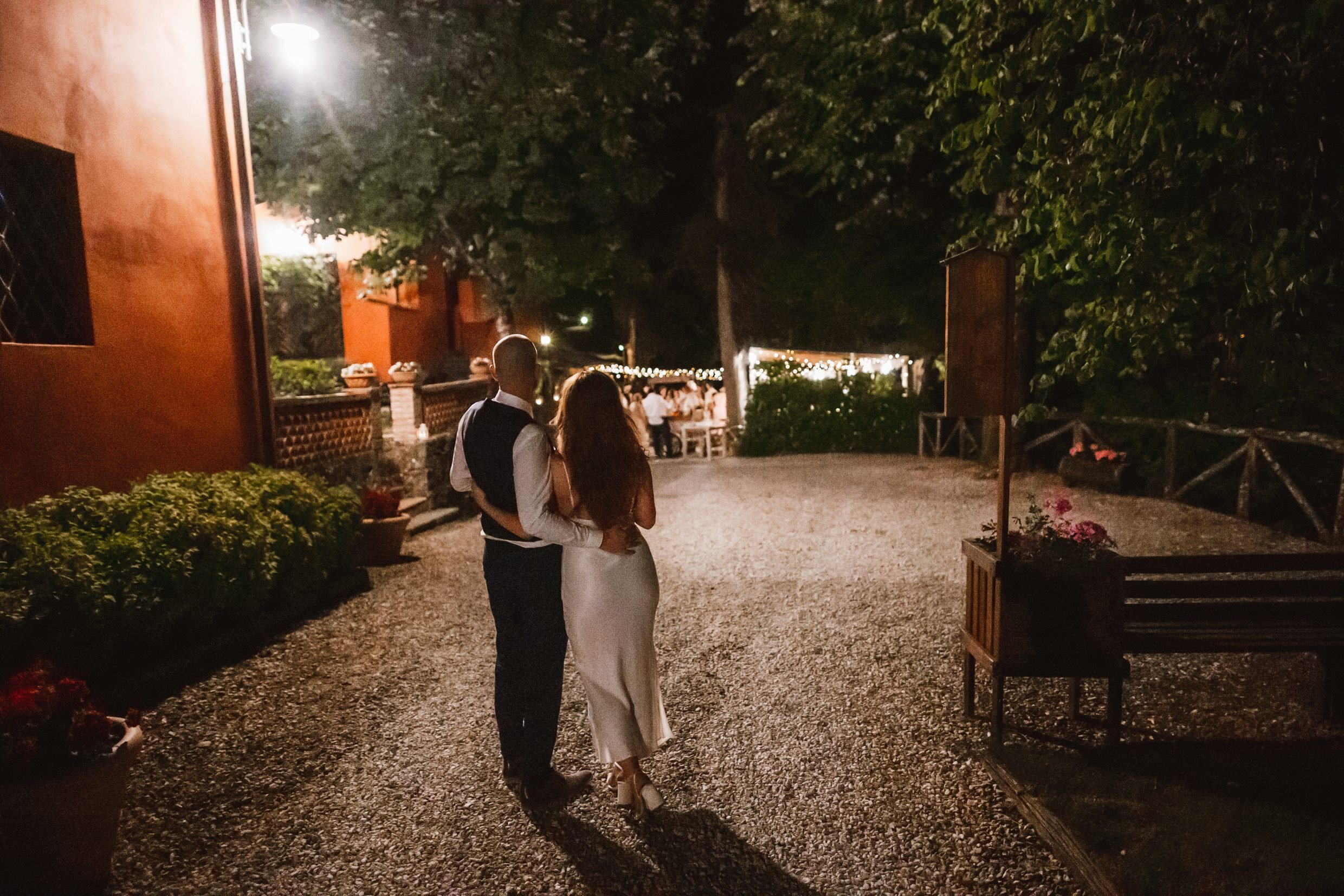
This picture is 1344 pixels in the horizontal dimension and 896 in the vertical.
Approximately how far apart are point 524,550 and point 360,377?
25.3ft

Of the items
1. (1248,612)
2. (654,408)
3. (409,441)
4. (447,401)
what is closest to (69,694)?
(1248,612)

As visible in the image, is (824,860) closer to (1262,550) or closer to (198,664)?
(198,664)

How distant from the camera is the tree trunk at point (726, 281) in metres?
18.2

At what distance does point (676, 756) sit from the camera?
149 inches

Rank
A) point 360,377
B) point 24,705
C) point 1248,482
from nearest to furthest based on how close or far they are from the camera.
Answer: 1. point 24,705
2. point 1248,482
3. point 360,377

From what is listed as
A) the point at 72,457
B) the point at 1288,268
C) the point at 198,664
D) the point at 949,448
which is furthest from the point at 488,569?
the point at 949,448

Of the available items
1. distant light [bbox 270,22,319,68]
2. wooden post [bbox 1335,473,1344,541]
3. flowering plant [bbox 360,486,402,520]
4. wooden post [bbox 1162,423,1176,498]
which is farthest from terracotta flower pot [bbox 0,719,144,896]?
wooden post [bbox 1162,423,1176,498]

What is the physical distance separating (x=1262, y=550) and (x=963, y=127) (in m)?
5.28

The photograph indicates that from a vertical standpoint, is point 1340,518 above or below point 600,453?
below

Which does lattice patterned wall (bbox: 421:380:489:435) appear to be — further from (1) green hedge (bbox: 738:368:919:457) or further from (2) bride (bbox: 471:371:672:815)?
(2) bride (bbox: 471:371:672:815)

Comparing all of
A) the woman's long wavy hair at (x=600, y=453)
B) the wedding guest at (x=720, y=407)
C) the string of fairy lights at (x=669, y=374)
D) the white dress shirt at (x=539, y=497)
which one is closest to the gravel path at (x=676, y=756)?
the white dress shirt at (x=539, y=497)

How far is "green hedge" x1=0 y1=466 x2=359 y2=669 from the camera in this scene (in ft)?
12.9

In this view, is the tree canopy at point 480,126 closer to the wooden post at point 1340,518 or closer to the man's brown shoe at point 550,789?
the man's brown shoe at point 550,789

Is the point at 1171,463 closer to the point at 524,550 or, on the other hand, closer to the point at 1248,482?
the point at 1248,482
